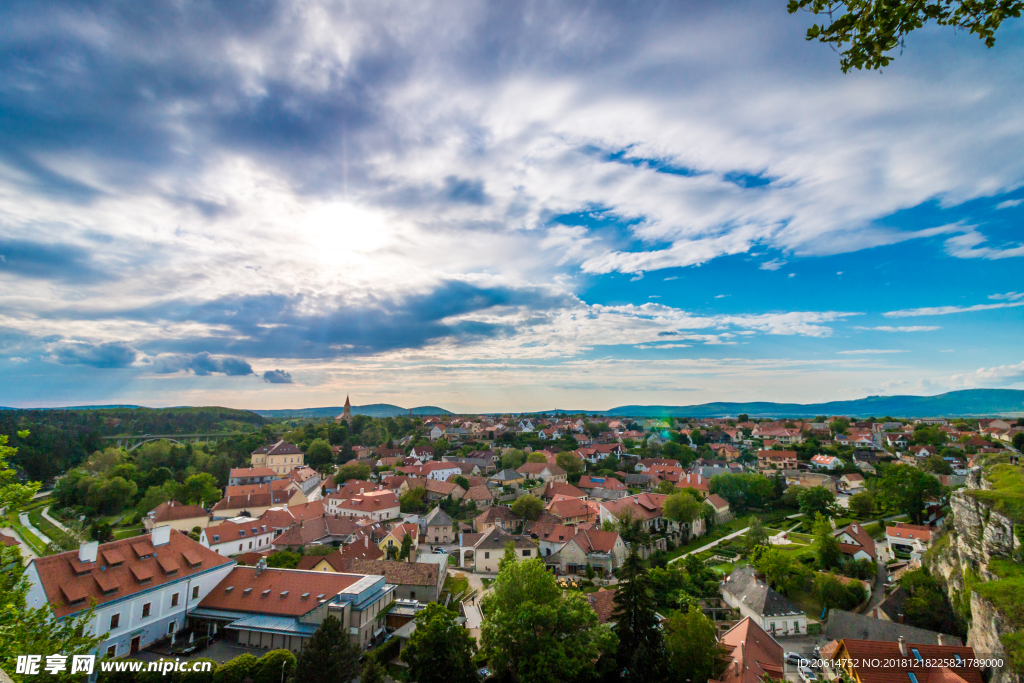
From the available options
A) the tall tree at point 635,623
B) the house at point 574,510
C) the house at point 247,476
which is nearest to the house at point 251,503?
the house at point 247,476

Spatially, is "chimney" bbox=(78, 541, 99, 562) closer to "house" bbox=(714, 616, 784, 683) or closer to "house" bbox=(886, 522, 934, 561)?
"house" bbox=(714, 616, 784, 683)

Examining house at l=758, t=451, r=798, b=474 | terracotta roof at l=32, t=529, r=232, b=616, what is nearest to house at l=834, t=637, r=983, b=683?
terracotta roof at l=32, t=529, r=232, b=616

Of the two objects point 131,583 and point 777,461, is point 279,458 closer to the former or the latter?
point 131,583

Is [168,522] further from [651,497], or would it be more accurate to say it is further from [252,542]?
[651,497]

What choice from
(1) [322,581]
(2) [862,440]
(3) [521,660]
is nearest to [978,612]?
(3) [521,660]

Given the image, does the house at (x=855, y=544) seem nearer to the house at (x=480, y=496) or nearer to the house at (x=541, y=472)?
the house at (x=541, y=472)

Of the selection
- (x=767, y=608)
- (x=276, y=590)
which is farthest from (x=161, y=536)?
(x=767, y=608)
